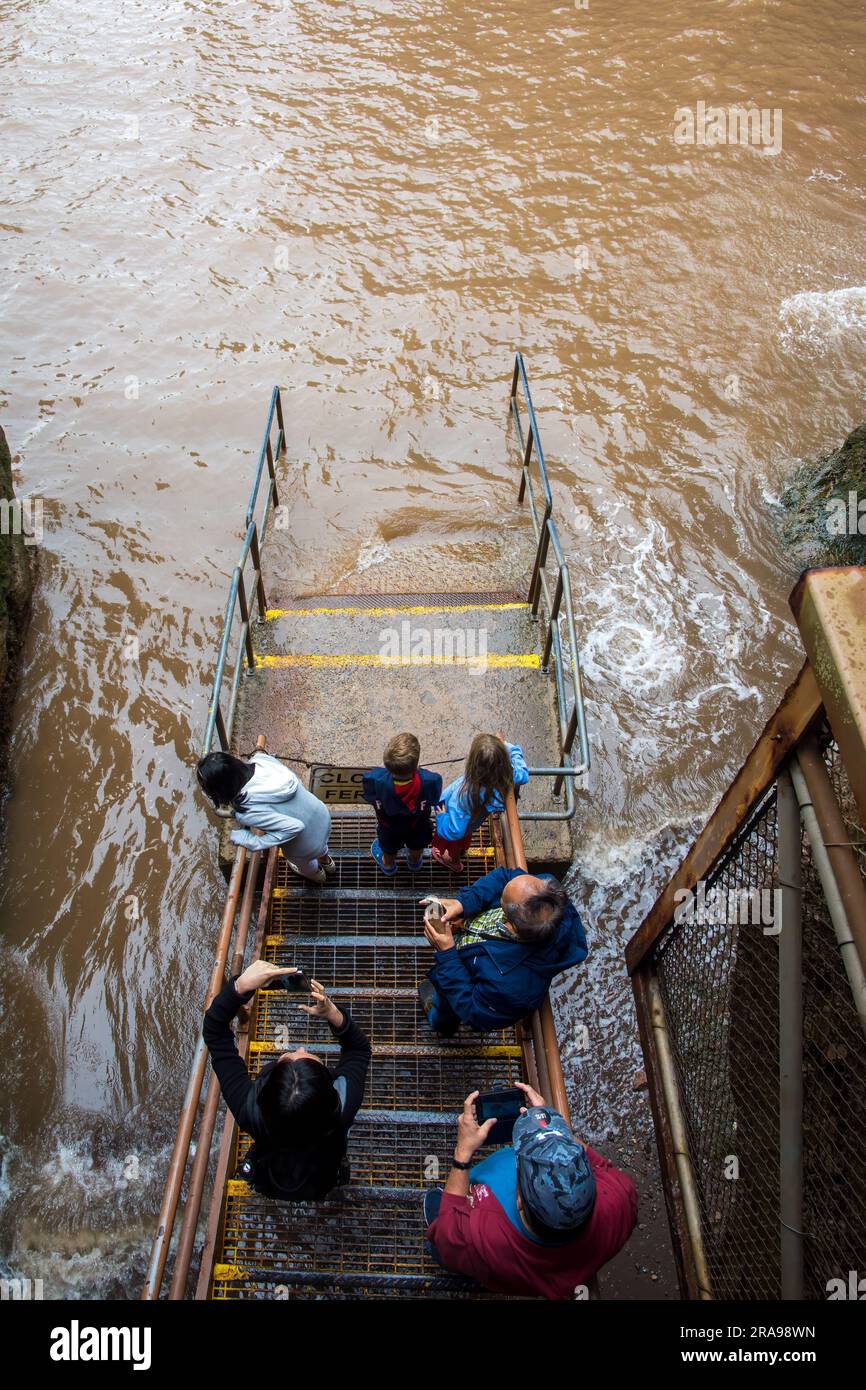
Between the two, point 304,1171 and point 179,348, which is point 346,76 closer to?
point 179,348

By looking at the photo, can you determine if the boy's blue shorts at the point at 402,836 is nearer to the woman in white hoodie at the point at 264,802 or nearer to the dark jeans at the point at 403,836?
the dark jeans at the point at 403,836

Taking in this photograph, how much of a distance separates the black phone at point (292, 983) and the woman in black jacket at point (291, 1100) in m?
0.11

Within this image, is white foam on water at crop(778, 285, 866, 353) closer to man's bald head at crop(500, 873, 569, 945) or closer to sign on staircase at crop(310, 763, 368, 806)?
sign on staircase at crop(310, 763, 368, 806)

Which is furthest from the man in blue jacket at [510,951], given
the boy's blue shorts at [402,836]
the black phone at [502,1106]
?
the boy's blue shorts at [402,836]

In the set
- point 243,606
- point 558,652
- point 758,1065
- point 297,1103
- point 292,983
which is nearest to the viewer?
point 297,1103

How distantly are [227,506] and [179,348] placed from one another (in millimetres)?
2717

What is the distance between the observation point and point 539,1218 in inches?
106

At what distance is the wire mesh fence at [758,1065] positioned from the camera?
9.18 feet

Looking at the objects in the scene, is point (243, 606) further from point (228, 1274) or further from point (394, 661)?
point (228, 1274)

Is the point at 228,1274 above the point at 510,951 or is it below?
below

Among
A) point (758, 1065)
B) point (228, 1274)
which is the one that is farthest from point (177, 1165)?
point (758, 1065)

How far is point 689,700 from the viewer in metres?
7.36

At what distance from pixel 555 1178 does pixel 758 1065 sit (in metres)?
1.03

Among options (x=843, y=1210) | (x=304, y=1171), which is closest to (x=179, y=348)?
(x=304, y=1171)
